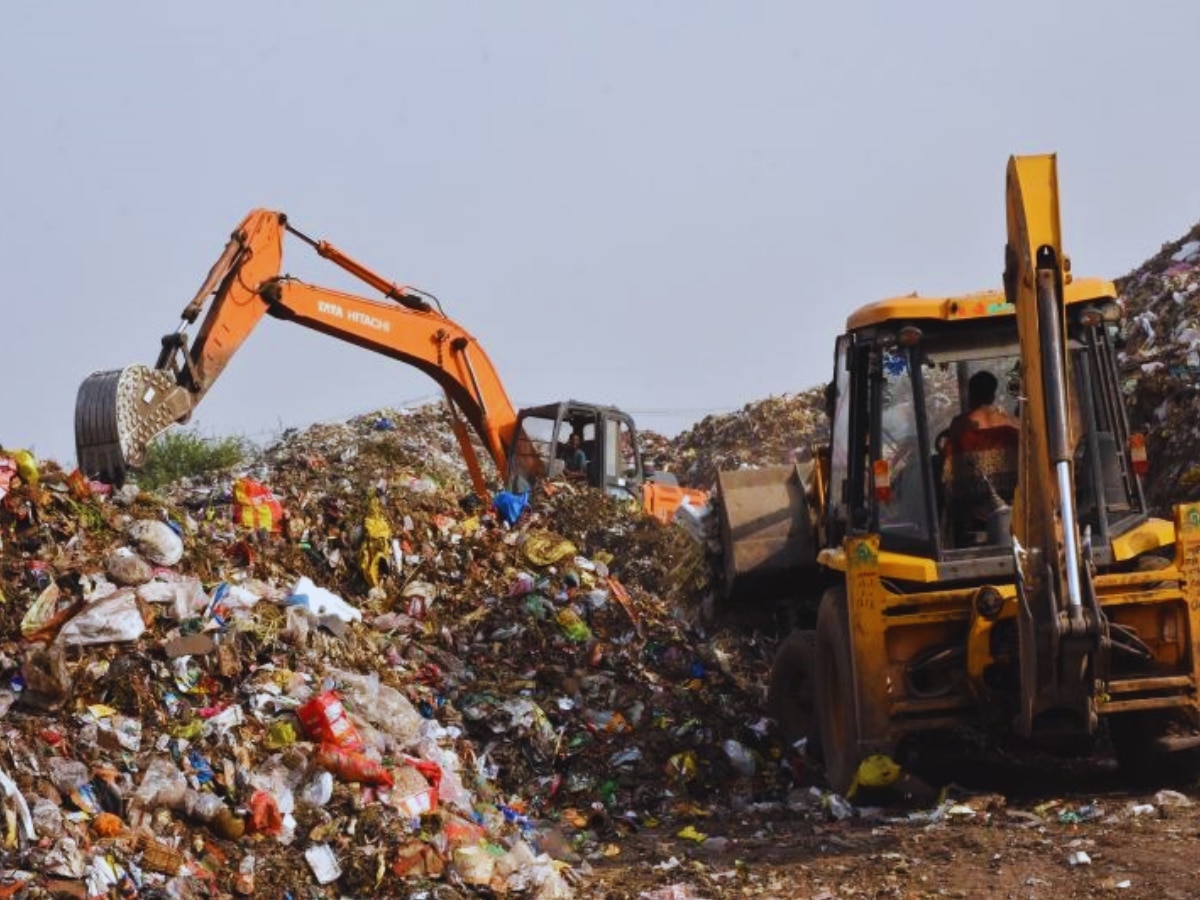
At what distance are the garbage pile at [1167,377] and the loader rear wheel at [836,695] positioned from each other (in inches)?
146

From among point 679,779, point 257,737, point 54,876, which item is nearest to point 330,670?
point 257,737

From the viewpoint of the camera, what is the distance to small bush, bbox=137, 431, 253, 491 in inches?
1095

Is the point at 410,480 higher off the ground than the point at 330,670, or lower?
higher

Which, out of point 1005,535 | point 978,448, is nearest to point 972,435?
point 978,448

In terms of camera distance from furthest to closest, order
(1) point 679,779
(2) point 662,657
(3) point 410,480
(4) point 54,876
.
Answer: (3) point 410,480
(2) point 662,657
(1) point 679,779
(4) point 54,876

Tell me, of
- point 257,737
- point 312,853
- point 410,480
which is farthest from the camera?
point 410,480

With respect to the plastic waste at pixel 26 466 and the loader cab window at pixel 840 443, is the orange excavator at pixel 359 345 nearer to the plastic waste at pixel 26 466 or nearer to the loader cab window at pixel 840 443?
the plastic waste at pixel 26 466

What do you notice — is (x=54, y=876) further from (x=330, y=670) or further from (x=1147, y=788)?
(x=1147, y=788)

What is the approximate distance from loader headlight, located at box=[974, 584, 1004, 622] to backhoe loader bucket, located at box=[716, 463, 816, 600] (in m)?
2.44

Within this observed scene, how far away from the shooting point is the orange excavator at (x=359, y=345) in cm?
1082

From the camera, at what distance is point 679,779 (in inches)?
347

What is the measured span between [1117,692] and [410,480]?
5.88 metres

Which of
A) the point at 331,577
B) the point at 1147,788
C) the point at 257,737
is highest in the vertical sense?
the point at 331,577

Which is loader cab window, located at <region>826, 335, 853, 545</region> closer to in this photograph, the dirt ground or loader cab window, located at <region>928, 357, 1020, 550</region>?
loader cab window, located at <region>928, 357, 1020, 550</region>
